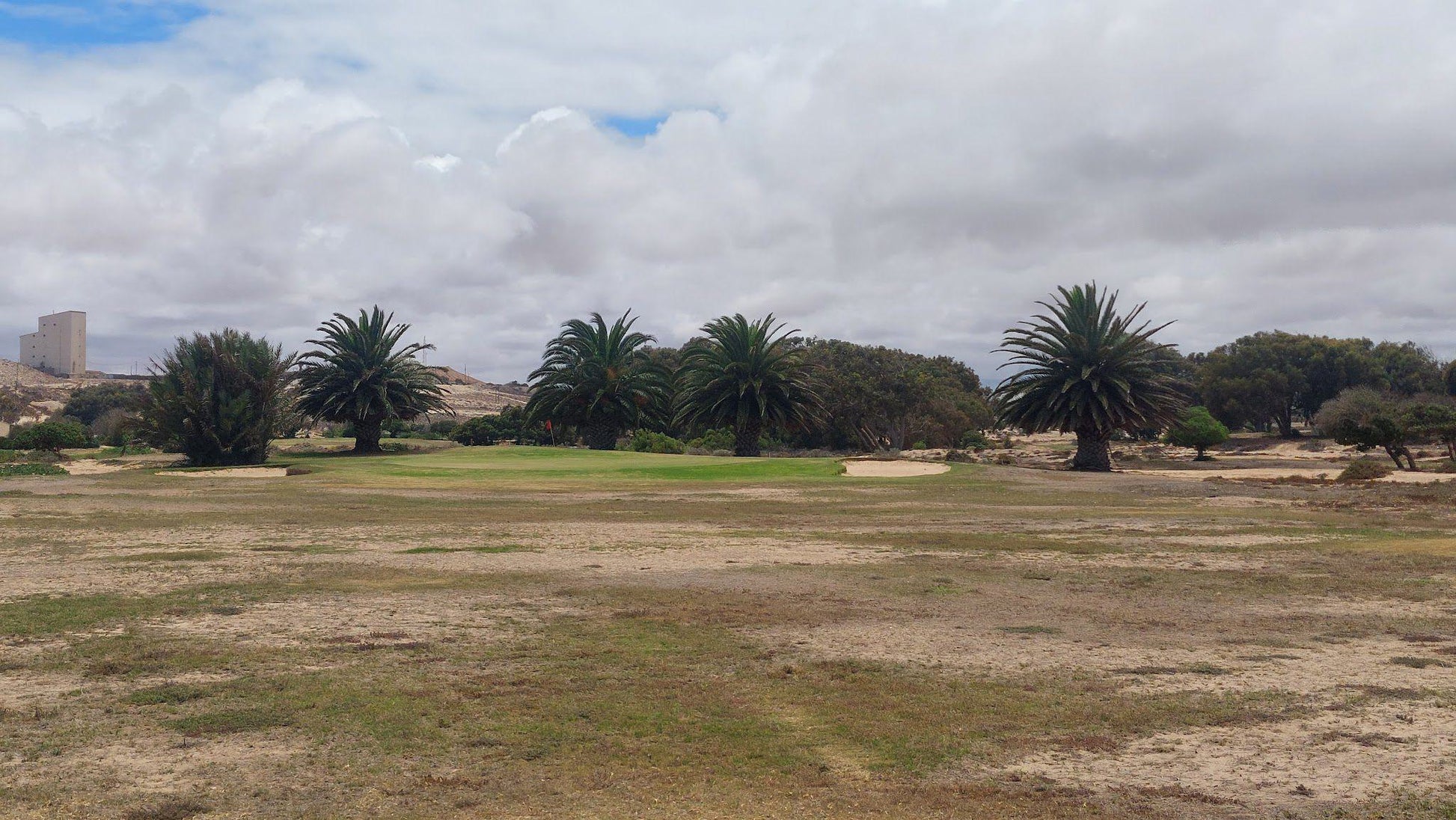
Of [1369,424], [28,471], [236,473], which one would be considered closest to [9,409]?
[28,471]

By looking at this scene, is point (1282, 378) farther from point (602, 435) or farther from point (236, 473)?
point (236, 473)

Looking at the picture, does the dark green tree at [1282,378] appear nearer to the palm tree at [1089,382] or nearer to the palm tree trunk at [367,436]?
the palm tree at [1089,382]

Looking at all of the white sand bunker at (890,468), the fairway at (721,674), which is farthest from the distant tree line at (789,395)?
the fairway at (721,674)

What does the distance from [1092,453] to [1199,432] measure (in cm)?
1066

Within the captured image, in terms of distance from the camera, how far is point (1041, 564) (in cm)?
1428

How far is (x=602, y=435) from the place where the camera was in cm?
6106

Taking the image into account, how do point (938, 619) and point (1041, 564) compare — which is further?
point (1041, 564)

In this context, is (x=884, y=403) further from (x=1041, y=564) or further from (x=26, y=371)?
(x=26, y=371)

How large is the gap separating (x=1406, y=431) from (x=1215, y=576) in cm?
3333

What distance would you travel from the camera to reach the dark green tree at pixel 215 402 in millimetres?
39406

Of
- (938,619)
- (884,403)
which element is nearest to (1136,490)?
(938,619)

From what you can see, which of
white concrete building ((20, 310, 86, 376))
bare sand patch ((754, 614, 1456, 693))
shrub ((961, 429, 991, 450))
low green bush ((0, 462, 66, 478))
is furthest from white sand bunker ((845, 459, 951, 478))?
white concrete building ((20, 310, 86, 376))

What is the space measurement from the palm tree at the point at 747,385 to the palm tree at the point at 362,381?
48.6 ft

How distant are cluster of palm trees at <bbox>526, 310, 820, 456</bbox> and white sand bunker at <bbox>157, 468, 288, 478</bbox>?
74.5 ft
